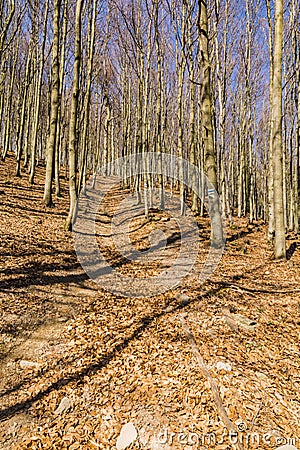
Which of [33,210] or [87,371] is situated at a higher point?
[33,210]

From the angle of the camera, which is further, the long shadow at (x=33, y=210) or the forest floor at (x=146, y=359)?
the long shadow at (x=33, y=210)

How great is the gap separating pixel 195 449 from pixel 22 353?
269 centimetres

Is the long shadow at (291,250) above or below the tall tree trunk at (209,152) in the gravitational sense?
below

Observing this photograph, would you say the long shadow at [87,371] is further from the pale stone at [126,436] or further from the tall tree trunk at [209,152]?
the tall tree trunk at [209,152]

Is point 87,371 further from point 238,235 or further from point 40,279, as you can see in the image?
point 238,235

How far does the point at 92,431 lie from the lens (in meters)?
3.12

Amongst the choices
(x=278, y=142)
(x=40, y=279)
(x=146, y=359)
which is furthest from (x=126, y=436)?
(x=278, y=142)

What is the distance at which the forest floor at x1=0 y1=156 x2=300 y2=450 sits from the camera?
2.99 meters

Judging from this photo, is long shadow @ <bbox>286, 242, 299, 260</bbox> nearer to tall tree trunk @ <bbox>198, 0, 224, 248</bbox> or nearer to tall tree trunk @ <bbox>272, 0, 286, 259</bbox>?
tall tree trunk @ <bbox>272, 0, 286, 259</bbox>

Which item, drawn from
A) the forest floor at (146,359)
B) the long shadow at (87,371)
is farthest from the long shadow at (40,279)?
the long shadow at (87,371)

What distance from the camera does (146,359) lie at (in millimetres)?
4074

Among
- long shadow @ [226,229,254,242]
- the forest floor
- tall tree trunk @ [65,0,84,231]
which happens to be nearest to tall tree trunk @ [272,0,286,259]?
the forest floor

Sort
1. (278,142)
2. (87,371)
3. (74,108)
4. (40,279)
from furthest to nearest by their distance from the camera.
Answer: (74,108) → (278,142) → (40,279) → (87,371)

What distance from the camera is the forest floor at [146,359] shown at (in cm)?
299
